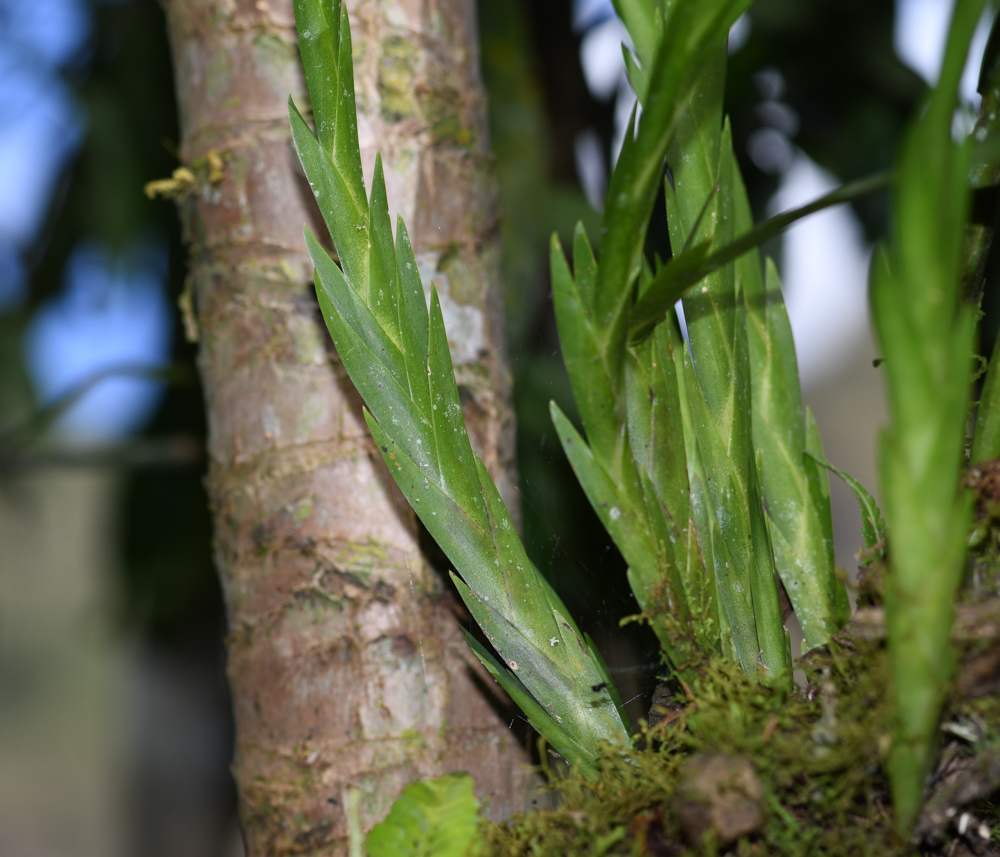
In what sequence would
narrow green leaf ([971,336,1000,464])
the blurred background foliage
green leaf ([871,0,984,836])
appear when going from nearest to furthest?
green leaf ([871,0,984,836])
narrow green leaf ([971,336,1000,464])
the blurred background foliage

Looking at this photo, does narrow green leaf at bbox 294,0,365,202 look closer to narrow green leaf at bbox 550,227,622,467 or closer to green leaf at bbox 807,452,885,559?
narrow green leaf at bbox 550,227,622,467

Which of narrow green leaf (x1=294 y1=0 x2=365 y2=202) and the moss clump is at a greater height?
narrow green leaf (x1=294 y1=0 x2=365 y2=202)

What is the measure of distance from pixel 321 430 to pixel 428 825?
0.27 metres

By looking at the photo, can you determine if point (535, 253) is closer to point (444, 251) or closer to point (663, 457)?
point (444, 251)

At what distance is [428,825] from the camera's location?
345mm

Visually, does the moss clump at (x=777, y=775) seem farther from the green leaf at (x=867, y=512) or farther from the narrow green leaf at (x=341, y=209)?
the narrow green leaf at (x=341, y=209)

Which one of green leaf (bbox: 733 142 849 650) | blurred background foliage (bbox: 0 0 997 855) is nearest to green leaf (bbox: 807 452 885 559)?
green leaf (bbox: 733 142 849 650)

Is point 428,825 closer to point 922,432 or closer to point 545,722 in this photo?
point 545,722

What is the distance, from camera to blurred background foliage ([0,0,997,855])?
1273 mm

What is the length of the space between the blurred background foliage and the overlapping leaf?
646 millimetres

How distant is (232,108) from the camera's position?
0.58 m

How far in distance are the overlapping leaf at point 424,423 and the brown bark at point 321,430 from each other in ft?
0.34

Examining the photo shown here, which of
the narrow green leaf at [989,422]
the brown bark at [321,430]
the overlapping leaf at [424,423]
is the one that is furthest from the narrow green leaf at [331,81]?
the narrow green leaf at [989,422]

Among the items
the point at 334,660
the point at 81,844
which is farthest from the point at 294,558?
the point at 81,844
